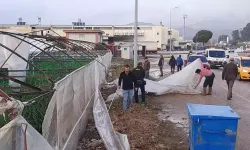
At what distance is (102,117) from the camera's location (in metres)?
8.77

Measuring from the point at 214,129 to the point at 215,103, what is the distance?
27.2ft

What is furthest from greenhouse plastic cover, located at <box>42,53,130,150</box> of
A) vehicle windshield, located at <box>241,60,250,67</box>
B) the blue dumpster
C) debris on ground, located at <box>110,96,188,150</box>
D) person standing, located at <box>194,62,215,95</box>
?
vehicle windshield, located at <box>241,60,250,67</box>

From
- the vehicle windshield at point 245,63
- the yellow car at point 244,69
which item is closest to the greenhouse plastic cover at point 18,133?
the yellow car at point 244,69

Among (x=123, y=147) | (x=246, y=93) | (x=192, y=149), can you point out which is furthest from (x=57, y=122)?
(x=246, y=93)

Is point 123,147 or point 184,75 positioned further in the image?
point 184,75

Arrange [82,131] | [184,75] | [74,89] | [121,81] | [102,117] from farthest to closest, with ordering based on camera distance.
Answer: [184,75]
[121,81]
[82,131]
[102,117]
[74,89]

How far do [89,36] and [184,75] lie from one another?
123ft

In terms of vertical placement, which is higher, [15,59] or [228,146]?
[15,59]

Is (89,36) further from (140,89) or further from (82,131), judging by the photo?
(82,131)

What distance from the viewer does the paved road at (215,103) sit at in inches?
386

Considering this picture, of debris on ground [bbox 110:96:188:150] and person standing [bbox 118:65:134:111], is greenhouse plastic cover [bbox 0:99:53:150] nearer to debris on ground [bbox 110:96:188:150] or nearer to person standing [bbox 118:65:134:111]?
debris on ground [bbox 110:96:188:150]

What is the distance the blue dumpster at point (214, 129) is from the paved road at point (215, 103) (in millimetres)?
2034

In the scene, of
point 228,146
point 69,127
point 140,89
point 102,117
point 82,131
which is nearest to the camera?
point 228,146

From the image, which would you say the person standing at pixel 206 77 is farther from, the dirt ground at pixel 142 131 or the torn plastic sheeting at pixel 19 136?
the torn plastic sheeting at pixel 19 136
